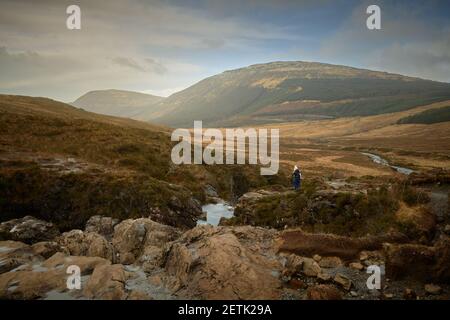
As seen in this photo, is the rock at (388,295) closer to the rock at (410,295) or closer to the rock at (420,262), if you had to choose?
the rock at (410,295)

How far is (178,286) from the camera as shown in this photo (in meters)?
13.3

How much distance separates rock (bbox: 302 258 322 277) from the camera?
1291 cm

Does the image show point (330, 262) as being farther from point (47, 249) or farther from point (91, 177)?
point (91, 177)

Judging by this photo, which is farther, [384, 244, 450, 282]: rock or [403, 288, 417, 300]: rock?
[384, 244, 450, 282]: rock

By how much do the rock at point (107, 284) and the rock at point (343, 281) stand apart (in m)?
8.52

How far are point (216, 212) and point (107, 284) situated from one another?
837 inches

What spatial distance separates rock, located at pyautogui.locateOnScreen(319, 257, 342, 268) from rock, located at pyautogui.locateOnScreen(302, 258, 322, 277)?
0.80 m

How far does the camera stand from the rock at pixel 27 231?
23125 millimetres

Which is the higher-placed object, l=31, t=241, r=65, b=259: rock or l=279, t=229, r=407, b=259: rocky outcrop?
l=279, t=229, r=407, b=259: rocky outcrop

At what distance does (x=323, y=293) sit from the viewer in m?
11.2

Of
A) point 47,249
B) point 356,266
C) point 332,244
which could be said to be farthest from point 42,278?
point 356,266

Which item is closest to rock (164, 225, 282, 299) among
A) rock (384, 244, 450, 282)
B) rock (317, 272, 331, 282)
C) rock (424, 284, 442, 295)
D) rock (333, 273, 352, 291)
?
rock (317, 272, 331, 282)

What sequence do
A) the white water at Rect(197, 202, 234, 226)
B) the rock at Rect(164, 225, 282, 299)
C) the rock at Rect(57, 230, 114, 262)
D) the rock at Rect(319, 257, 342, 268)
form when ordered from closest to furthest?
the rock at Rect(164, 225, 282, 299) < the rock at Rect(319, 257, 342, 268) < the rock at Rect(57, 230, 114, 262) < the white water at Rect(197, 202, 234, 226)

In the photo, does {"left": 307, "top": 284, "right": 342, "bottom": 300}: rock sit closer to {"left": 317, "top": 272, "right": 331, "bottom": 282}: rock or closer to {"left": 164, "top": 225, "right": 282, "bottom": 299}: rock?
{"left": 317, "top": 272, "right": 331, "bottom": 282}: rock
